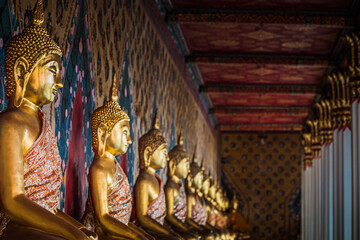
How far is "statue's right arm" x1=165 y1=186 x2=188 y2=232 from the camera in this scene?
6277mm

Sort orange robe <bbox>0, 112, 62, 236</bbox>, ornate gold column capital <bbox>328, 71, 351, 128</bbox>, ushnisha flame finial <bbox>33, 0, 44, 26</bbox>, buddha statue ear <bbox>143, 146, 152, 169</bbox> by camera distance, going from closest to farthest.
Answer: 1. orange robe <bbox>0, 112, 62, 236</bbox>
2. ushnisha flame finial <bbox>33, 0, 44, 26</bbox>
3. buddha statue ear <bbox>143, 146, 152, 169</bbox>
4. ornate gold column capital <bbox>328, 71, 351, 128</bbox>

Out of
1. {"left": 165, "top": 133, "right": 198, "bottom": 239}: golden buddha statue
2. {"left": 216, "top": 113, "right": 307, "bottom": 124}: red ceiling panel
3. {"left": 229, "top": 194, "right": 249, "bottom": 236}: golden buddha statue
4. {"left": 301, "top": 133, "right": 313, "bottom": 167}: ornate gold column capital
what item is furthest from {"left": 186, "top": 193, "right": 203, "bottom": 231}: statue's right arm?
{"left": 229, "top": 194, "right": 249, "bottom": 236}: golden buddha statue

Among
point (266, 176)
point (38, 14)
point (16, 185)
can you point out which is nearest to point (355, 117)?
point (38, 14)

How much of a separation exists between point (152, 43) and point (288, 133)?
15535mm

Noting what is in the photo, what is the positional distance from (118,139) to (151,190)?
1.18 m

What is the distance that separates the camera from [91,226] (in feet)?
13.3

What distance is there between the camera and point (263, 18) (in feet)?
30.6

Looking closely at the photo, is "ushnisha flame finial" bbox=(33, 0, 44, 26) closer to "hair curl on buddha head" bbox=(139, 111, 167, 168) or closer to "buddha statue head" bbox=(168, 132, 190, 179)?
"hair curl on buddha head" bbox=(139, 111, 167, 168)

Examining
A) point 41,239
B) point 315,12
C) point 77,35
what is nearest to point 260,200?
point 315,12

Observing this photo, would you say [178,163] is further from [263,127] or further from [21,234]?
[263,127]

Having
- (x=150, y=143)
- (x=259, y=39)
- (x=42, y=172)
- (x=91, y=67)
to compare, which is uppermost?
(x=259, y=39)

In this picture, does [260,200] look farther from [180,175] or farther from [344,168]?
[180,175]

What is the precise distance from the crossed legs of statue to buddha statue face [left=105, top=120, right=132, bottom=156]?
1.39 m

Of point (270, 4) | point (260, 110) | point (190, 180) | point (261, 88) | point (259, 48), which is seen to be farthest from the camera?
point (260, 110)
